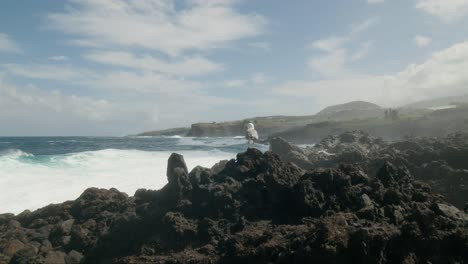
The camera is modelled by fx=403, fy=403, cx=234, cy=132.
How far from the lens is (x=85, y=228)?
1099 centimetres

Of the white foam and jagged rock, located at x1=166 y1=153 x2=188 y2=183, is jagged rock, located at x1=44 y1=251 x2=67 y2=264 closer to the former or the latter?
jagged rock, located at x1=166 y1=153 x2=188 y2=183

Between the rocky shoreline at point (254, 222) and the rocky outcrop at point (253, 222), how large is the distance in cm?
3

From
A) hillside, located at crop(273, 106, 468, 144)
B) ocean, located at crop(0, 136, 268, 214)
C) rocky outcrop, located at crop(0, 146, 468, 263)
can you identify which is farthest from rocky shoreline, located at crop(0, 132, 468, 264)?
hillside, located at crop(273, 106, 468, 144)

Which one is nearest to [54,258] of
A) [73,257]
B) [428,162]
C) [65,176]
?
[73,257]

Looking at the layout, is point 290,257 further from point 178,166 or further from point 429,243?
point 178,166

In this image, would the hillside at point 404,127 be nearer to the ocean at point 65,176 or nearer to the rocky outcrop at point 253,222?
the ocean at point 65,176

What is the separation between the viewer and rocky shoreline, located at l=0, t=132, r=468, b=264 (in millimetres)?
8375

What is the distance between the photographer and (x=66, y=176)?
977 inches

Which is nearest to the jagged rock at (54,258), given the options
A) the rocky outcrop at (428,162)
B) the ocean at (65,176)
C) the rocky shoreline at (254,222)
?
the rocky shoreline at (254,222)

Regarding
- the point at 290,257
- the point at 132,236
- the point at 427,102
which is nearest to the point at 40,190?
the point at 132,236

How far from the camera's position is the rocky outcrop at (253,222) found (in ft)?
27.5

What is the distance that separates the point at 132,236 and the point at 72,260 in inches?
62.7

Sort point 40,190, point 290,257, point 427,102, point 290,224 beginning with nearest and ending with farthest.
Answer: point 290,257 → point 290,224 → point 40,190 → point 427,102

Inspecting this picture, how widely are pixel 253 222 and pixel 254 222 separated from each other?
3cm
